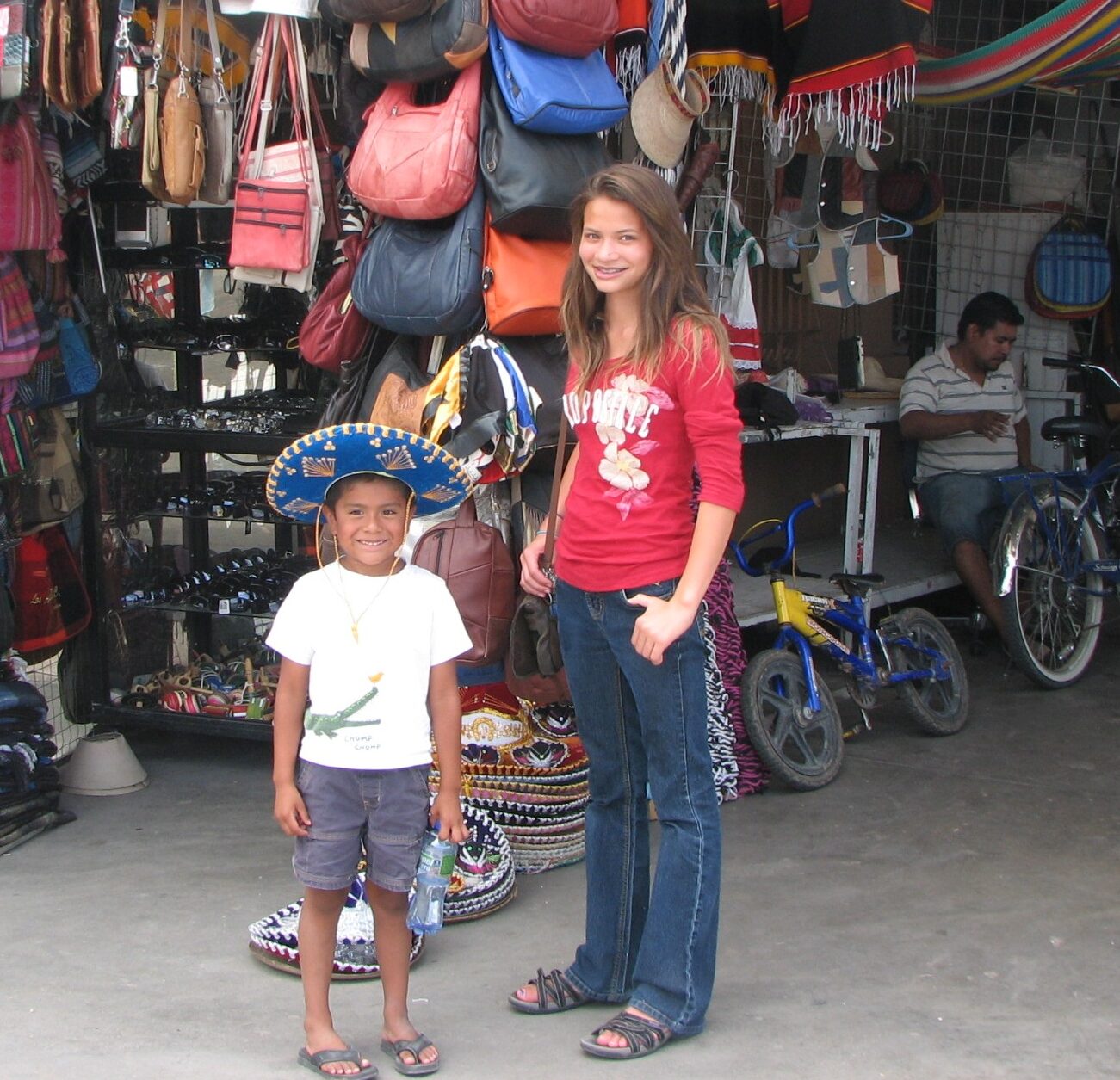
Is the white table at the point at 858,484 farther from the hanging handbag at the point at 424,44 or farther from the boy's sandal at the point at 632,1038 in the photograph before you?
the boy's sandal at the point at 632,1038

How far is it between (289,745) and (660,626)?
0.84 m

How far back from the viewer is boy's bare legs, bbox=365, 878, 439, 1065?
3439 millimetres

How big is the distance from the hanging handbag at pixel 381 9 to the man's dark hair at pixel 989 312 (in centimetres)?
364

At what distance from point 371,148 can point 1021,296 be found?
4817 mm

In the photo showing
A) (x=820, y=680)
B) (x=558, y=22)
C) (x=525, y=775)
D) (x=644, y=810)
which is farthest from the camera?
(x=820, y=680)

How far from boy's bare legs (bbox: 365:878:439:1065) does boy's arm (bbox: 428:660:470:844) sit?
0.62ft

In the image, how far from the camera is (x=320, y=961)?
3.39 metres

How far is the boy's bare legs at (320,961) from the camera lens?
3383 millimetres

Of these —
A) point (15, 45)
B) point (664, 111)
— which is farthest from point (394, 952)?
point (15, 45)

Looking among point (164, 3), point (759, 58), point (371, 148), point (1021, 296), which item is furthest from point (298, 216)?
point (1021, 296)

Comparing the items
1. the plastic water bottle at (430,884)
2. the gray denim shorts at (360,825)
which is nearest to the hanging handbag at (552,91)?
the gray denim shorts at (360,825)

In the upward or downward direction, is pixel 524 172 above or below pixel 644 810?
above

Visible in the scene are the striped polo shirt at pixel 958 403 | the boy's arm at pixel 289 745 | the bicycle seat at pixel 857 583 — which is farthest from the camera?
the striped polo shirt at pixel 958 403

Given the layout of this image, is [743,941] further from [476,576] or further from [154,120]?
[154,120]
